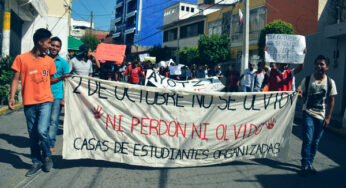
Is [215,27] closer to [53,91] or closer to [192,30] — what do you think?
[192,30]

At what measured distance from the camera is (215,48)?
30.3m

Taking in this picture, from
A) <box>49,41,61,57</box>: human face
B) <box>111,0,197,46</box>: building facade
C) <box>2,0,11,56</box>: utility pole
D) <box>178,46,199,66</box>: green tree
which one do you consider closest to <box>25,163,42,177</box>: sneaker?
<box>49,41,61,57</box>: human face

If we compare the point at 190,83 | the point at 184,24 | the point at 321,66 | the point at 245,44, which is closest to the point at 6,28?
the point at 190,83

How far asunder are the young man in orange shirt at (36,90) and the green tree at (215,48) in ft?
87.4

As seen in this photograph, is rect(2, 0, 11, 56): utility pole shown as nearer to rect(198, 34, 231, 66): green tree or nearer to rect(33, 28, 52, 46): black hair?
rect(33, 28, 52, 46): black hair

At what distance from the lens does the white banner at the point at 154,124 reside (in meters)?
4.70

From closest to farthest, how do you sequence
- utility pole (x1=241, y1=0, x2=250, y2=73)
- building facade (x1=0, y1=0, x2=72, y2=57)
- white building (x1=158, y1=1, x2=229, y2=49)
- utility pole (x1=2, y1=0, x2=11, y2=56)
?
utility pole (x1=2, y1=0, x2=11, y2=56) → utility pole (x1=241, y1=0, x2=250, y2=73) → building facade (x1=0, y1=0, x2=72, y2=57) → white building (x1=158, y1=1, x2=229, y2=49)

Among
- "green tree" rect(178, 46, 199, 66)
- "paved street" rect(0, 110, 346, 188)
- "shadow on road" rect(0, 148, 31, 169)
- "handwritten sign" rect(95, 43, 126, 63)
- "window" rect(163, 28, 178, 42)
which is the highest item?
"window" rect(163, 28, 178, 42)

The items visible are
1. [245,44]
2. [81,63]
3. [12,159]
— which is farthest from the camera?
[245,44]

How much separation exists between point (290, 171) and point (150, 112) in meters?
2.37

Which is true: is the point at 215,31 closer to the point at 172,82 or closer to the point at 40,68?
the point at 172,82

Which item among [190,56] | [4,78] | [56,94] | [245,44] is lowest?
[56,94]

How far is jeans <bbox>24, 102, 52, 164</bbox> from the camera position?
4.33 metres

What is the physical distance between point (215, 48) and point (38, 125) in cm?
2700
